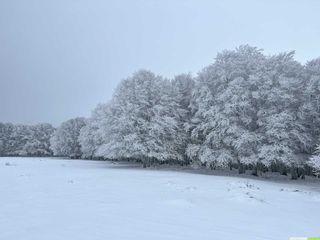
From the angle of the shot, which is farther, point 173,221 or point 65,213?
point 65,213

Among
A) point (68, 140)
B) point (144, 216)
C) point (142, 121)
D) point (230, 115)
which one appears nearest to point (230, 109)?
point (230, 115)

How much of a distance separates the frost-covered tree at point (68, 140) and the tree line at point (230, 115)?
194 feet

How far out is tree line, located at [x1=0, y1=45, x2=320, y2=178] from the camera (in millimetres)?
33719

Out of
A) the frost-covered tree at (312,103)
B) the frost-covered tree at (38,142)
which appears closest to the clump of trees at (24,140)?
the frost-covered tree at (38,142)

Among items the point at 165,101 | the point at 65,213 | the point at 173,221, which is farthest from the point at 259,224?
the point at 165,101

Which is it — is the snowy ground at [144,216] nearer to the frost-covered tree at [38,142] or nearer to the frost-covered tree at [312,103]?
the frost-covered tree at [312,103]

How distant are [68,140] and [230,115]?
7611cm

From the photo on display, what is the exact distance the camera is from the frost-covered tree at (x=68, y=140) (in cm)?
10356

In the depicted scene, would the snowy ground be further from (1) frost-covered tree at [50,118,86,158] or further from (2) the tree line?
(1) frost-covered tree at [50,118,86,158]

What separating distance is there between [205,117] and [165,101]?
7634 mm

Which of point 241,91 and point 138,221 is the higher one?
point 241,91

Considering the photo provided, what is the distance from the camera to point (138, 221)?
9992mm

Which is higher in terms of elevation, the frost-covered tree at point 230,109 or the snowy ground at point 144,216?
the frost-covered tree at point 230,109

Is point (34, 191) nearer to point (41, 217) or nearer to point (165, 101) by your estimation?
point (41, 217)
